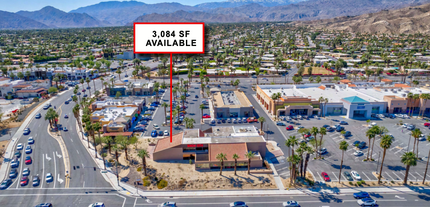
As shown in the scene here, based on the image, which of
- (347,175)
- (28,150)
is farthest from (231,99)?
(28,150)

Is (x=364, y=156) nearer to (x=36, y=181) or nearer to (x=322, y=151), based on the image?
(x=322, y=151)

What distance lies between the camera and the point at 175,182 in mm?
34406

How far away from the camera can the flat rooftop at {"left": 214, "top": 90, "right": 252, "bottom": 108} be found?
60.5 m

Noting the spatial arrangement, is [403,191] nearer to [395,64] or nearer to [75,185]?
[75,185]

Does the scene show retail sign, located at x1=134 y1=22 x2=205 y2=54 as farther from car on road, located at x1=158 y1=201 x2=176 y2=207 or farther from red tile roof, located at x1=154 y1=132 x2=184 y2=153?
red tile roof, located at x1=154 y1=132 x2=184 y2=153

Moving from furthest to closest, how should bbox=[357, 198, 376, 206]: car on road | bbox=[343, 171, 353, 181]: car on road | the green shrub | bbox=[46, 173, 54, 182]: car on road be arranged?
bbox=[343, 171, 353, 181]: car on road → bbox=[46, 173, 54, 182]: car on road → the green shrub → bbox=[357, 198, 376, 206]: car on road

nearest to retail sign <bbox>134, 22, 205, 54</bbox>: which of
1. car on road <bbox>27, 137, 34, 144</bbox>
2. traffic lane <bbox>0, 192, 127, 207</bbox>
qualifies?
traffic lane <bbox>0, 192, 127, 207</bbox>

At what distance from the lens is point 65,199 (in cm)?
3073

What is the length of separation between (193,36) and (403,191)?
109 feet

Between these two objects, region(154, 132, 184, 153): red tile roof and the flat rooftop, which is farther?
the flat rooftop

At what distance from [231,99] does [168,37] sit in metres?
50.7

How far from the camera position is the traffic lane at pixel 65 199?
30.0 m

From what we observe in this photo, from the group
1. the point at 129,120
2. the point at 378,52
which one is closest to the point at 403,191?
the point at 129,120

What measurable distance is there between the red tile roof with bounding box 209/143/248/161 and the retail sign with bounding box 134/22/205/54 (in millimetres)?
25283
